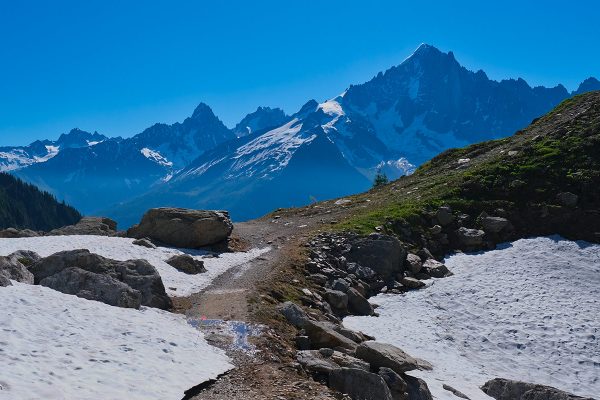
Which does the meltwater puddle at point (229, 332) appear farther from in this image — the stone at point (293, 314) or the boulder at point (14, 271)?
the boulder at point (14, 271)

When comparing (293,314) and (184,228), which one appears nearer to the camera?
(293,314)

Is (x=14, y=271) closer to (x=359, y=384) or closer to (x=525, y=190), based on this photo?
(x=359, y=384)

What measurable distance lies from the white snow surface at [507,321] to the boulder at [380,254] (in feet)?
7.94

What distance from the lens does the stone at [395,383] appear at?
17.5 meters

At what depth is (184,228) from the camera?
37.0 m

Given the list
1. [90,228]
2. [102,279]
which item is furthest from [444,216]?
[90,228]

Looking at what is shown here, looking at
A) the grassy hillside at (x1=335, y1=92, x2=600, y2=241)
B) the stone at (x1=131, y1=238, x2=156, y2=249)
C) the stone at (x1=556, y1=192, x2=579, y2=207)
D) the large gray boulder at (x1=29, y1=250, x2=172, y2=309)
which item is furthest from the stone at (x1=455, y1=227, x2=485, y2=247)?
the large gray boulder at (x1=29, y1=250, x2=172, y2=309)

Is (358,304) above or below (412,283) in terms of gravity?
below

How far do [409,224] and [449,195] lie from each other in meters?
5.67

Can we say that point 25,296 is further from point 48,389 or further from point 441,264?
point 441,264

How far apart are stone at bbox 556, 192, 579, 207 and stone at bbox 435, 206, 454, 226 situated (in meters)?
7.76

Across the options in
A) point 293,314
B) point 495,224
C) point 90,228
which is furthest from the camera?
point 90,228

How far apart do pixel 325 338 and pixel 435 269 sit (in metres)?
15.8

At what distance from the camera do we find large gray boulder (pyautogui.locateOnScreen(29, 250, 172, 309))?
827 inches
